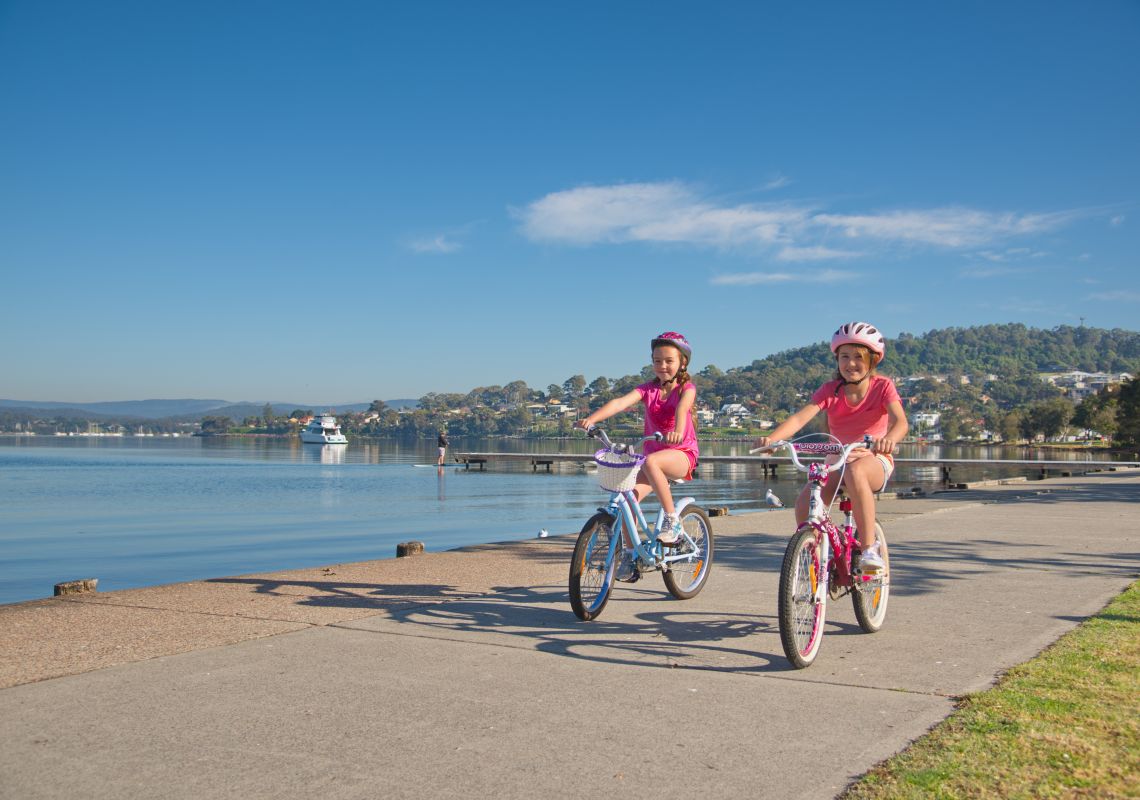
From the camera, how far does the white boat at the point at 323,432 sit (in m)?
131

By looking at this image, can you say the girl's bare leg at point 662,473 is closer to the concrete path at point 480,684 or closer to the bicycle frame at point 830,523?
the concrete path at point 480,684

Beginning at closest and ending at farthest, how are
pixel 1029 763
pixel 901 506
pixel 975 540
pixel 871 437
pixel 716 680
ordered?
1. pixel 1029 763
2. pixel 716 680
3. pixel 871 437
4. pixel 975 540
5. pixel 901 506

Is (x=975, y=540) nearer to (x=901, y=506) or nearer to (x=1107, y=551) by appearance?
(x=1107, y=551)

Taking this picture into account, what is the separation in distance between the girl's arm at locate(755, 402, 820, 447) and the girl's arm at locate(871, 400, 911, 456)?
434 mm

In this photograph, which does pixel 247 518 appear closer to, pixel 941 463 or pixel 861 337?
pixel 861 337

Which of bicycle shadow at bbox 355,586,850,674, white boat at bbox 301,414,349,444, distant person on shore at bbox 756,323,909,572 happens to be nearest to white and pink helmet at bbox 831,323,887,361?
distant person on shore at bbox 756,323,909,572

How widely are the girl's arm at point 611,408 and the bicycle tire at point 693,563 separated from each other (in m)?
1.01

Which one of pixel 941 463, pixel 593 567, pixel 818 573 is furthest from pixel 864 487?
pixel 941 463

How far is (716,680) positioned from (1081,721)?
66.4 inches

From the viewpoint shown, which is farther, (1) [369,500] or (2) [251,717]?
(1) [369,500]

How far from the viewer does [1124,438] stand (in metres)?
95.6

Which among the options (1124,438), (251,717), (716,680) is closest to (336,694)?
(251,717)

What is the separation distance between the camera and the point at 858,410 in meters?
6.17

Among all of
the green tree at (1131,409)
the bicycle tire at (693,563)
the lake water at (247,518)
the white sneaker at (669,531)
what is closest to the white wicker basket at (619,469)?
the white sneaker at (669,531)
